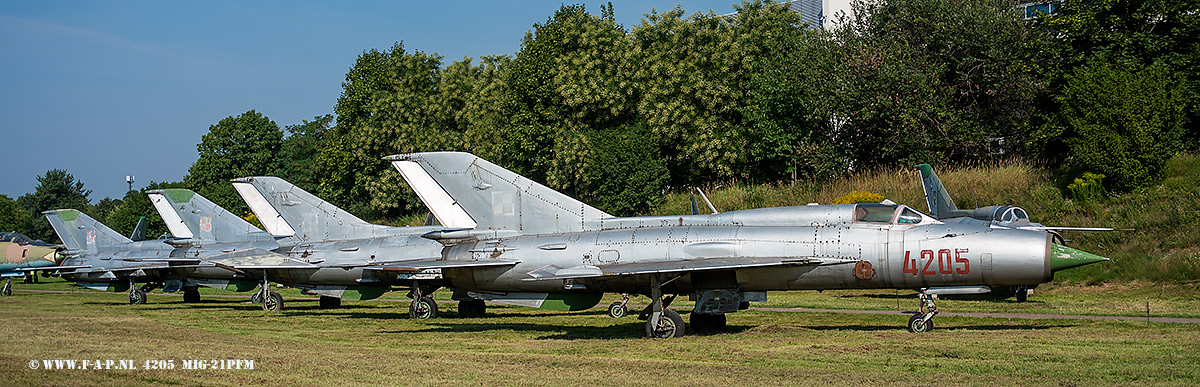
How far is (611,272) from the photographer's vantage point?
16594mm

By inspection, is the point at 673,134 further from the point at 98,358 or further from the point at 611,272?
the point at 98,358

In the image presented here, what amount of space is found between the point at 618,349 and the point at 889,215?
206 inches

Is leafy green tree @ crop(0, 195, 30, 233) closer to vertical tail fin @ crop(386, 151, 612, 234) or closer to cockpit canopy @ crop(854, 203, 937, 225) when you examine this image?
vertical tail fin @ crop(386, 151, 612, 234)

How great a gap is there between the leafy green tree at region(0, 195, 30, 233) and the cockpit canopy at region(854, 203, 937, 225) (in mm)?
124020

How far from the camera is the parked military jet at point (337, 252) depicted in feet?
70.4

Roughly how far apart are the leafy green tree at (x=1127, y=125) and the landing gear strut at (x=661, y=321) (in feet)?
79.9

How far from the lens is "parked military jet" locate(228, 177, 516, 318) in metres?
21.5

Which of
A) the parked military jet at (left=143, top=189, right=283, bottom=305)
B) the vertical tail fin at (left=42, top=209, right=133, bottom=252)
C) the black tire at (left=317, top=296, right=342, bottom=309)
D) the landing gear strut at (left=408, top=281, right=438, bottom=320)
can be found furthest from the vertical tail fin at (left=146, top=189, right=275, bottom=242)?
the landing gear strut at (left=408, top=281, right=438, bottom=320)

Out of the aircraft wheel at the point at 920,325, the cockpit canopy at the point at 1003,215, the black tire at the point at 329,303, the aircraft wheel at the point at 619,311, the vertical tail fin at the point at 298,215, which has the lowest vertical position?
the black tire at the point at 329,303

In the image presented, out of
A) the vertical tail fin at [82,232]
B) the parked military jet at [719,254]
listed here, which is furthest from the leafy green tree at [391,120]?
the parked military jet at [719,254]

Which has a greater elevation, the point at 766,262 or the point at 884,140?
the point at 884,140

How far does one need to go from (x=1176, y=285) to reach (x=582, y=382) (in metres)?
23.6

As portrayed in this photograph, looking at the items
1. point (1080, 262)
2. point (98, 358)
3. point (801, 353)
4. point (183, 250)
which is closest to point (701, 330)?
point (801, 353)

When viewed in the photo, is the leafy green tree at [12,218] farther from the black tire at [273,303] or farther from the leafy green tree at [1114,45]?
the leafy green tree at [1114,45]
